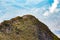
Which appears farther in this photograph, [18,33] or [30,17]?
[30,17]

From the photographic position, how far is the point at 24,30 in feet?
323

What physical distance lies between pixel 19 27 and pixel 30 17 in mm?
8233

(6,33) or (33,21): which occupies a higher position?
(33,21)

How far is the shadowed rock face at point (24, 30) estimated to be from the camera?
95.2m

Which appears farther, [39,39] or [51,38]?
[51,38]

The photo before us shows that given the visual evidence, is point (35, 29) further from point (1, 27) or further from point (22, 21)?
point (1, 27)

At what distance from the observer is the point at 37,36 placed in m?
98.0

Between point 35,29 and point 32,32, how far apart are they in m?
1.94

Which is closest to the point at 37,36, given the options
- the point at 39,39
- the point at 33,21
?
the point at 39,39

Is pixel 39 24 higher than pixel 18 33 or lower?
higher

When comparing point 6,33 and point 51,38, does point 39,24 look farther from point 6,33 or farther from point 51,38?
point 6,33

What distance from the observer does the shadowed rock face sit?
9519 centimetres

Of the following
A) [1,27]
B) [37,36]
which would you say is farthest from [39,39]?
[1,27]

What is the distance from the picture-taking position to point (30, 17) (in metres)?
106
